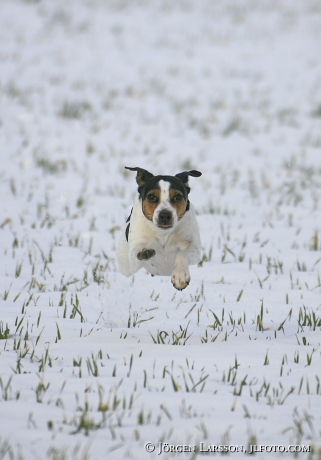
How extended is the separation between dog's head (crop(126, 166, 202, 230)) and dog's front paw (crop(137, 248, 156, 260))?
22 cm

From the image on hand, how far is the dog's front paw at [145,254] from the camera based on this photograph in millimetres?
5105

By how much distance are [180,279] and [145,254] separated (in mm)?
331

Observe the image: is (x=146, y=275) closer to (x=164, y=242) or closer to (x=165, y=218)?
(x=164, y=242)

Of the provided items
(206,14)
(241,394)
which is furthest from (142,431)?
(206,14)

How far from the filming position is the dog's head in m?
4.86

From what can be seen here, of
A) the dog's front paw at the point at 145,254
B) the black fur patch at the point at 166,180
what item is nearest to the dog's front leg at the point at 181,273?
the dog's front paw at the point at 145,254

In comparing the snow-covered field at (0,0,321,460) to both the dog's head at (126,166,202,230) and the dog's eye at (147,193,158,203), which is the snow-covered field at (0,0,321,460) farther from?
the dog's eye at (147,193,158,203)

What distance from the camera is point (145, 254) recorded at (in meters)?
5.11

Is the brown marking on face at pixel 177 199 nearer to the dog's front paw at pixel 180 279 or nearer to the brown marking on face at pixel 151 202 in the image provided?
the brown marking on face at pixel 151 202

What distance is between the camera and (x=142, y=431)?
3.44 meters

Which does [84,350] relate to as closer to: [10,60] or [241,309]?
[241,309]

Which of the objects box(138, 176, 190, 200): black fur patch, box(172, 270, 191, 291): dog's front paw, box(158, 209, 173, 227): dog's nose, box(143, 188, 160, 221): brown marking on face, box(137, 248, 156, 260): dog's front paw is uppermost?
box(138, 176, 190, 200): black fur patch

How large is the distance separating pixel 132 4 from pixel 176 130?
52.9ft

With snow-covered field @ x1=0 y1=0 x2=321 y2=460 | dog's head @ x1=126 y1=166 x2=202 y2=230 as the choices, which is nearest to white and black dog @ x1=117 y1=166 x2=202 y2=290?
dog's head @ x1=126 y1=166 x2=202 y2=230
